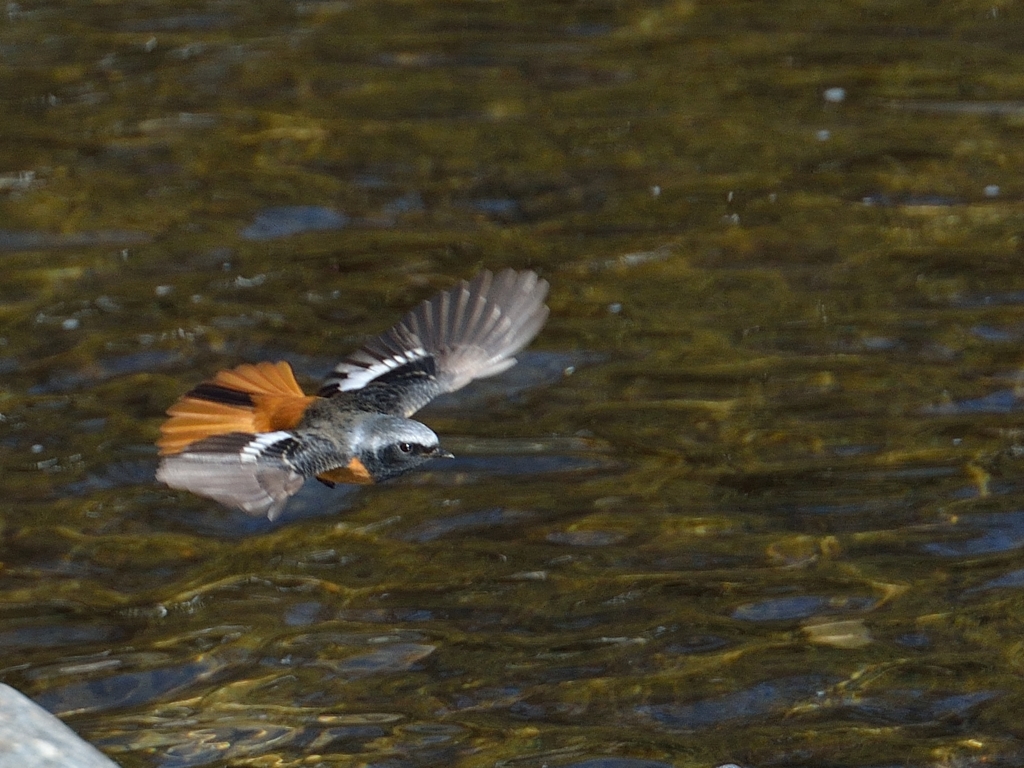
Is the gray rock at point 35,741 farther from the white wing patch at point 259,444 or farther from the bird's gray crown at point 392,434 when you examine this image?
the bird's gray crown at point 392,434

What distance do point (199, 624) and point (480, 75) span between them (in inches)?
183

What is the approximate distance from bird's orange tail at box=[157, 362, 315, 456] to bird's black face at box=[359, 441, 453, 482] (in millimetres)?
381

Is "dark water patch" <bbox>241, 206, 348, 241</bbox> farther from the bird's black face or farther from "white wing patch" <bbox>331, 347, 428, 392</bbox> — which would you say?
the bird's black face

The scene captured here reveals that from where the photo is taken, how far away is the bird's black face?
205 inches

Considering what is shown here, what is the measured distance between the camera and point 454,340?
5.80m

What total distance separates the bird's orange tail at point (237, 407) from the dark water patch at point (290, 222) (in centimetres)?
217

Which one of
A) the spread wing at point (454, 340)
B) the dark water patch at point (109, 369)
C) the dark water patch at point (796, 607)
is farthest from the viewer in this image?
the dark water patch at point (109, 369)

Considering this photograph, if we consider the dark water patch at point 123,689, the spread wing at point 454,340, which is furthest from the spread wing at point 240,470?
the dark water patch at point 123,689

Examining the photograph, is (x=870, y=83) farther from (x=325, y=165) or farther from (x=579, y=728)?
(x=579, y=728)

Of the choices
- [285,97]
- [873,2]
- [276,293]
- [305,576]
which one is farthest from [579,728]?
[873,2]

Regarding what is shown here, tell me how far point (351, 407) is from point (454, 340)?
501mm

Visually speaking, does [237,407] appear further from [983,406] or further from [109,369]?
[983,406]

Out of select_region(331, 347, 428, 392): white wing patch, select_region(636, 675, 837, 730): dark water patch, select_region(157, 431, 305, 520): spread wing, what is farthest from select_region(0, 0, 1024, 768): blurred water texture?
select_region(157, 431, 305, 520): spread wing

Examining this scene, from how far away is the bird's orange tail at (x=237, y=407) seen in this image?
17.6ft
